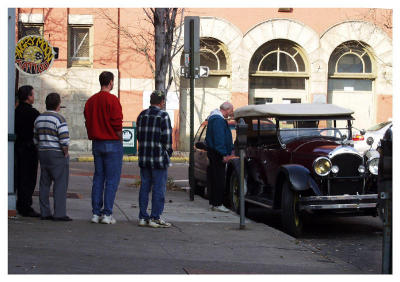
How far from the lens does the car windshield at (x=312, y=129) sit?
11.6m

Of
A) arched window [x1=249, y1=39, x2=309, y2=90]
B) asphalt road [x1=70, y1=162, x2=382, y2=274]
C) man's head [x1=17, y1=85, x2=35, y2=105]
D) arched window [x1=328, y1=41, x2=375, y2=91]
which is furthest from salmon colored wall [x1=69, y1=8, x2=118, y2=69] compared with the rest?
man's head [x1=17, y1=85, x2=35, y2=105]

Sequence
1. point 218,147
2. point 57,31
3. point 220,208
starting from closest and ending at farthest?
point 218,147
point 220,208
point 57,31

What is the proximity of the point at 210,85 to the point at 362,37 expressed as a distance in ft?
21.7

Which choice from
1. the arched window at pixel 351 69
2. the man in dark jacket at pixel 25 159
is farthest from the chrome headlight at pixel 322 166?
the arched window at pixel 351 69

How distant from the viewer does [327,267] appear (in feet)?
25.2

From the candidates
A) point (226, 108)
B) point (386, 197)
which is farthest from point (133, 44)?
point (386, 197)

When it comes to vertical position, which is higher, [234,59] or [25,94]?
[234,59]

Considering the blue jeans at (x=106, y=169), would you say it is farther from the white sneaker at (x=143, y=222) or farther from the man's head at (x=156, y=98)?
the man's head at (x=156, y=98)

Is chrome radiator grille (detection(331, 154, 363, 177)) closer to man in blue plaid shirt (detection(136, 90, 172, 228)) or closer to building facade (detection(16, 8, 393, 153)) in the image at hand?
man in blue plaid shirt (detection(136, 90, 172, 228))

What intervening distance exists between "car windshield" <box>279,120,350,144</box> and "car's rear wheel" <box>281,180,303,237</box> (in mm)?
1337

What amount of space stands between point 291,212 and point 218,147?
84.2 inches

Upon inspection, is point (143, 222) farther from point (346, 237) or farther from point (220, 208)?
point (346, 237)

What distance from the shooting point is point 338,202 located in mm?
10227

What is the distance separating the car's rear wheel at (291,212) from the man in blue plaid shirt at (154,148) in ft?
5.59
